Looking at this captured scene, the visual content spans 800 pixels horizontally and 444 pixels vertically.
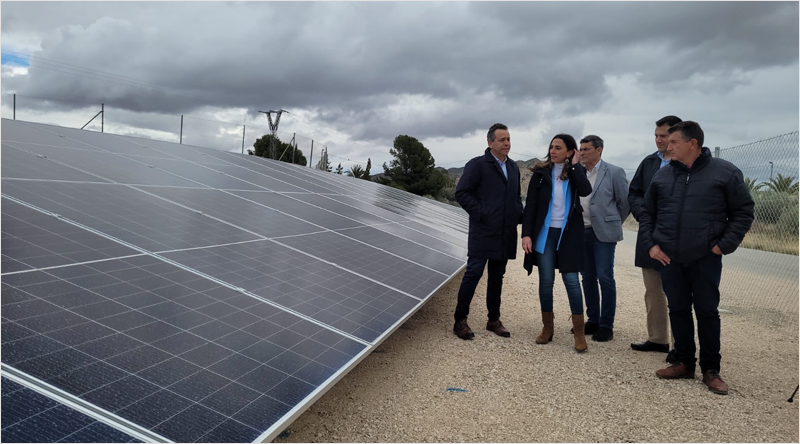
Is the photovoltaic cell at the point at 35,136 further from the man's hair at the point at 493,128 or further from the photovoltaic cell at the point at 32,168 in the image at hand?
the man's hair at the point at 493,128

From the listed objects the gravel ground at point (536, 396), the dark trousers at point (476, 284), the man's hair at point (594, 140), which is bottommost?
the gravel ground at point (536, 396)

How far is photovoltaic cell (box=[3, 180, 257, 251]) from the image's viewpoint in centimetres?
418

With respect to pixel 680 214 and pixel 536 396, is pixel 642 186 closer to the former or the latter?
pixel 680 214

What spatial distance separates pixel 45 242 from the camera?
3.50 meters

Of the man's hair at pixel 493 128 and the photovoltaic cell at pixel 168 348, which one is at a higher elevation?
the man's hair at pixel 493 128

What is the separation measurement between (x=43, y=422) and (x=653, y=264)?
573 cm

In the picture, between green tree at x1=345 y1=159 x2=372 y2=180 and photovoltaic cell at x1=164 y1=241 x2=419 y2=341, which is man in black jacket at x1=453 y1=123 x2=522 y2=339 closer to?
photovoltaic cell at x1=164 y1=241 x2=419 y2=341

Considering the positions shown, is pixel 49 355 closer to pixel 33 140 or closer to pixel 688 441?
pixel 688 441

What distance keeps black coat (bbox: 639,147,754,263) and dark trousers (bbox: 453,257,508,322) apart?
176cm

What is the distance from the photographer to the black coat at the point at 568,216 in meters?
5.70

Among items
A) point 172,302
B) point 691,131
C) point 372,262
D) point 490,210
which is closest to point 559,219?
point 490,210

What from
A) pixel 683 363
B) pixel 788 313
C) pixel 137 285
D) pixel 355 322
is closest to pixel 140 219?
pixel 137 285

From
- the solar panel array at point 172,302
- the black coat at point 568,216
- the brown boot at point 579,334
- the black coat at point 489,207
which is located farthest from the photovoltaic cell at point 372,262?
the brown boot at point 579,334

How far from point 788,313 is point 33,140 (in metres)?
12.7
